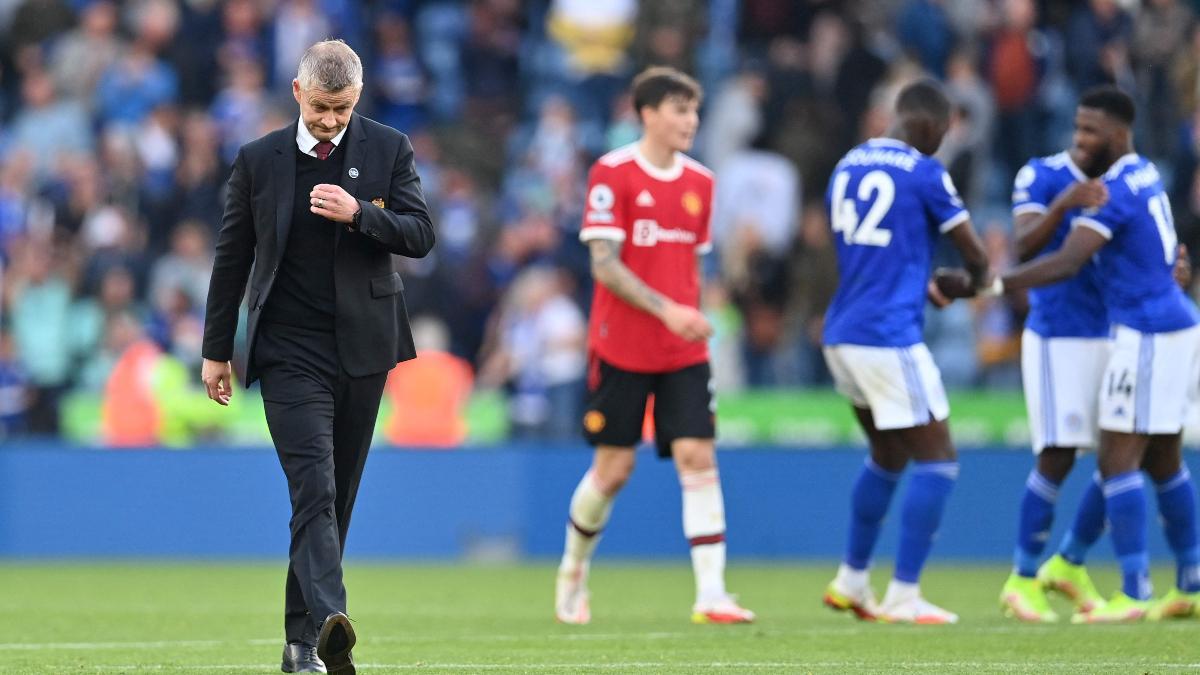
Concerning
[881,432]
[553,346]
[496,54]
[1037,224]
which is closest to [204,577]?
[553,346]

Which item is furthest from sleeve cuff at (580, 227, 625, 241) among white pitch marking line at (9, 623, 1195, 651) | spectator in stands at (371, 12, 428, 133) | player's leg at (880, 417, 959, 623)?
spectator in stands at (371, 12, 428, 133)

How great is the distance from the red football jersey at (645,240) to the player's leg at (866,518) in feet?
3.16

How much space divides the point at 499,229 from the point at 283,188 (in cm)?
1185

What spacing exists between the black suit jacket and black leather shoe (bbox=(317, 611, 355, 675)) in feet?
3.40

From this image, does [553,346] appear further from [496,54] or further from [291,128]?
[291,128]

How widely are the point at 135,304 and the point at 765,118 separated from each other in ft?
19.9

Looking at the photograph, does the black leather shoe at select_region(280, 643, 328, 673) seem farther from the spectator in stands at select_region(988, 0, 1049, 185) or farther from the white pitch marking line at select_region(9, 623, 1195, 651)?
the spectator in stands at select_region(988, 0, 1049, 185)

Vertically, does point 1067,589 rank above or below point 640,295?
below

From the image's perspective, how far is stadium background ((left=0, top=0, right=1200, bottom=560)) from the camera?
15906mm

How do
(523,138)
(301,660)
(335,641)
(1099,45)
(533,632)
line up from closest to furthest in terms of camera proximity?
(335,641), (301,660), (533,632), (1099,45), (523,138)

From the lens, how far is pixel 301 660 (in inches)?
284

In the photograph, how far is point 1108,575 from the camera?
44.1 feet

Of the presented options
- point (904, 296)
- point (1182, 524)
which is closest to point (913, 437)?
point (904, 296)

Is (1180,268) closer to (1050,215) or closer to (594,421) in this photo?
(1050,215)
